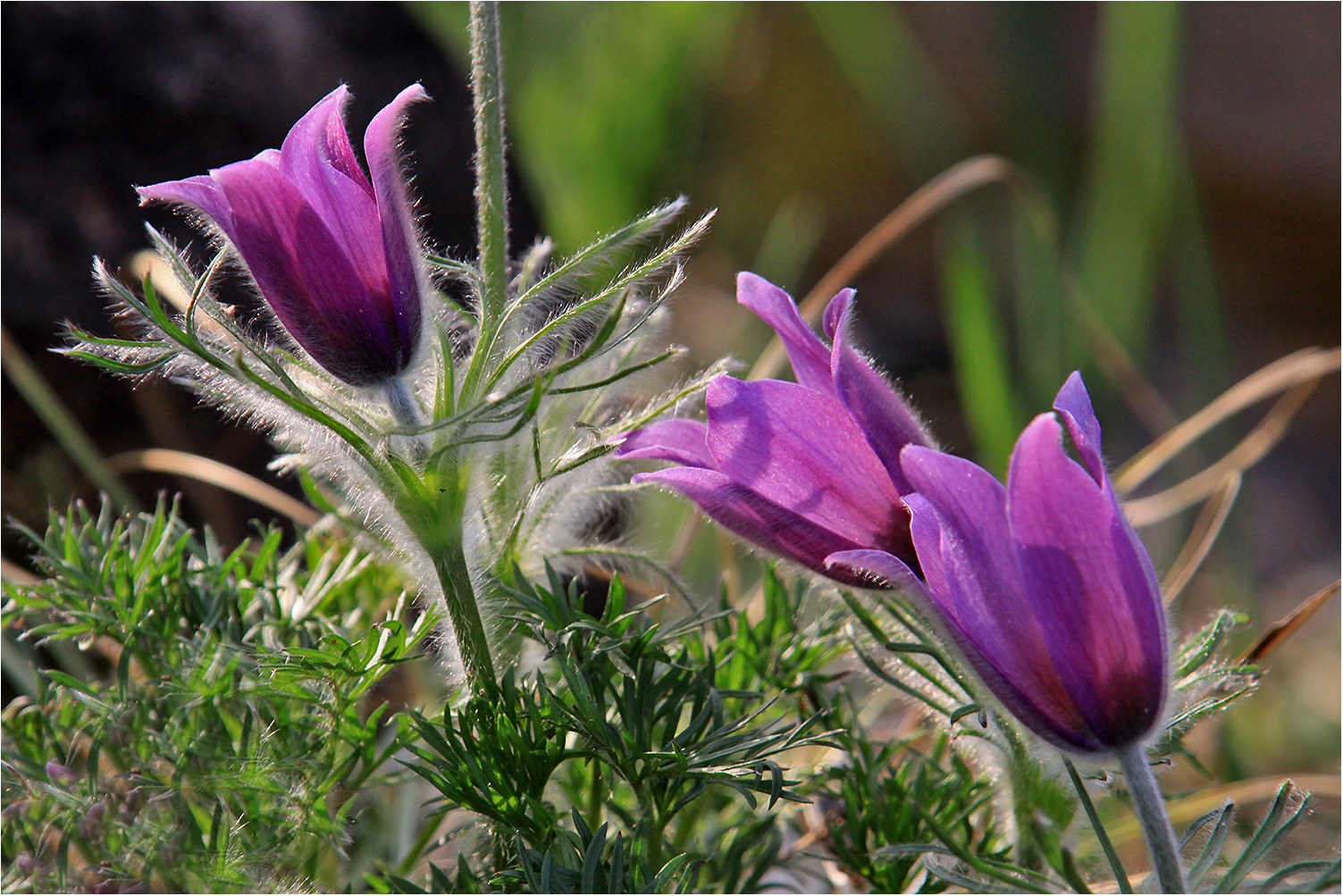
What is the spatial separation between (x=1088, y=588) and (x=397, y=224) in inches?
13.1

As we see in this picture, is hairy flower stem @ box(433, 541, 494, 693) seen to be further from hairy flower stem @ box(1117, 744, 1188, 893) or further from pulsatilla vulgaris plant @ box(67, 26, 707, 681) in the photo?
hairy flower stem @ box(1117, 744, 1188, 893)

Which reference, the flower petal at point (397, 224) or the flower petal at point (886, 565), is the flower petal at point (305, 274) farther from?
the flower petal at point (886, 565)

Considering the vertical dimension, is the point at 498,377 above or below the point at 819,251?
below

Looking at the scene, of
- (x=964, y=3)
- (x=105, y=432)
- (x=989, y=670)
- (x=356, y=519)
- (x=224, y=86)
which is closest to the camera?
(x=989, y=670)

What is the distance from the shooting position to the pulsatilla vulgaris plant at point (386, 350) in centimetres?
44

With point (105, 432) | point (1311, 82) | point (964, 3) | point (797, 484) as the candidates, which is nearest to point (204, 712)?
point (797, 484)

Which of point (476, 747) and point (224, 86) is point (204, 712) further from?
point (224, 86)

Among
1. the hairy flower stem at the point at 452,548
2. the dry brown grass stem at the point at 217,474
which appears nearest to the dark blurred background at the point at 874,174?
the dry brown grass stem at the point at 217,474

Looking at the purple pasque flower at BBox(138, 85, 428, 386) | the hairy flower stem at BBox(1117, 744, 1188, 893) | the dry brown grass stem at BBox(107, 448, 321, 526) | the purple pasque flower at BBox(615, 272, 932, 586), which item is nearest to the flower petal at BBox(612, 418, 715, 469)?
the purple pasque flower at BBox(615, 272, 932, 586)

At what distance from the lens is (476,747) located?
0.48m

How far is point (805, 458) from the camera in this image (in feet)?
1.54

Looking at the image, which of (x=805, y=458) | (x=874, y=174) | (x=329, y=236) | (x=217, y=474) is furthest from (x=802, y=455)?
(x=874, y=174)

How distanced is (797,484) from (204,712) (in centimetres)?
35

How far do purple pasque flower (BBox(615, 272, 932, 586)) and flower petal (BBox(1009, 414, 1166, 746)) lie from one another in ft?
0.26
